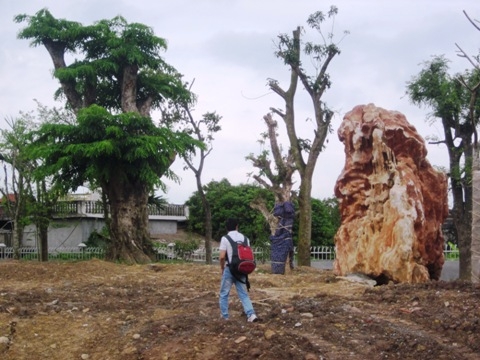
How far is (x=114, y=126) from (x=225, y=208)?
15587mm

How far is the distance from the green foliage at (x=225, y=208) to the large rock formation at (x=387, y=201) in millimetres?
17892

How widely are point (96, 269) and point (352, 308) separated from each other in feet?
26.6

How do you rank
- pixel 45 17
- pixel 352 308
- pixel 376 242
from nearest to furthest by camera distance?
pixel 352 308 < pixel 376 242 < pixel 45 17

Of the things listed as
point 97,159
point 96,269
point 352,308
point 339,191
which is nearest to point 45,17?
point 97,159

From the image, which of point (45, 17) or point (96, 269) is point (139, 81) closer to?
point (45, 17)

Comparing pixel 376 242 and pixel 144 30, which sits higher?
pixel 144 30

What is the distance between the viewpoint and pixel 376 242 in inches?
497

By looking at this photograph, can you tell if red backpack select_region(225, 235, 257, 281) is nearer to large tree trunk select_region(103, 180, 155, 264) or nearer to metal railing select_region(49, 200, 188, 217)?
large tree trunk select_region(103, 180, 155, 264)

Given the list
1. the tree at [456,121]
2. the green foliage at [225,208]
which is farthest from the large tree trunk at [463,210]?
the green foliage at [225,208]

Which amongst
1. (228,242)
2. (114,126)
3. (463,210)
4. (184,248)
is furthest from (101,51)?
(228,242)

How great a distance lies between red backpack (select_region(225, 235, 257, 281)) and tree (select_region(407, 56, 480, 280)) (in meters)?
12.0

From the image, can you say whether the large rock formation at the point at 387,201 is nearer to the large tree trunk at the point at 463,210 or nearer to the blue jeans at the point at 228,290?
the blue jeans at the point at 228,290

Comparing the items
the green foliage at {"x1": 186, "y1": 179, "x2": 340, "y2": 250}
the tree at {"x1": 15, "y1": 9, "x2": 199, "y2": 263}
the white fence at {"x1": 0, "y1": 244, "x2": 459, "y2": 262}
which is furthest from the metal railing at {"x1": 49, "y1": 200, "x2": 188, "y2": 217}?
the tree at {"x1": 15, "y1": 9, "x2": 199, "y2": 263}

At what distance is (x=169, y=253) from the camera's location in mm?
27438
